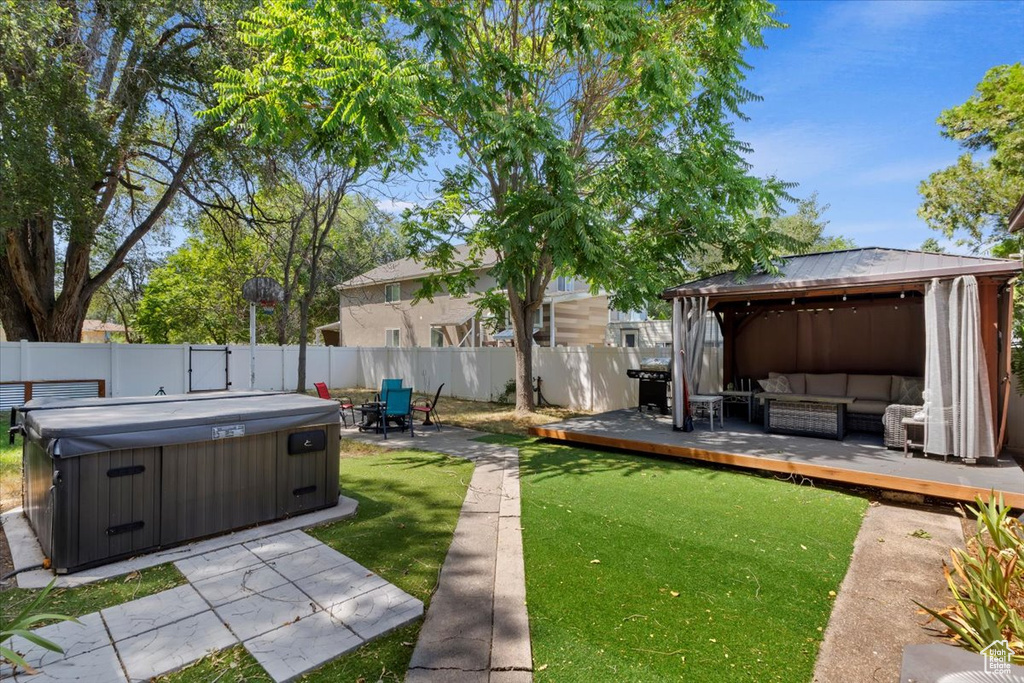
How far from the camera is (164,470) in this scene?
3.79m

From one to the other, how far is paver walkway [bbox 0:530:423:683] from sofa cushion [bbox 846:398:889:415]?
7.85m

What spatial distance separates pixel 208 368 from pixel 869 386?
16.7 metres

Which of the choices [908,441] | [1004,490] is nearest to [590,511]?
[1004,490]

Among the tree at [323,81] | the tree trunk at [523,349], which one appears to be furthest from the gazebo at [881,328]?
the tree at [323,81]

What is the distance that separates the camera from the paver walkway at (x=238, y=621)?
2436 millimetres

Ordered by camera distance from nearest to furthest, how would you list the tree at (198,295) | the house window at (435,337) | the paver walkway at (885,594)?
the paver walkway at (885,594), the tree at (198,295), the house window at (435,337)

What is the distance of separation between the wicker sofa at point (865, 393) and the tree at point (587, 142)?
8.08ft

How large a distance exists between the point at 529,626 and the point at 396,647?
30.0 inches

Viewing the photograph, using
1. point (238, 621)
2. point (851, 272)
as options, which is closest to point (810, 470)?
point (851, 272)

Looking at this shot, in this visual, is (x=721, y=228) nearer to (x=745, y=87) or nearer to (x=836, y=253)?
(x=836, y=253)

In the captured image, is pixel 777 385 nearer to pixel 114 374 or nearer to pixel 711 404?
pixel 711 404

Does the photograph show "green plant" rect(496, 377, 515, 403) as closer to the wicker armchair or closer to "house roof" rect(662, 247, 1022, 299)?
"house roof" rect(662, 247, 1022, 299)

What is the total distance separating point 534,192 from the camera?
26.0ft

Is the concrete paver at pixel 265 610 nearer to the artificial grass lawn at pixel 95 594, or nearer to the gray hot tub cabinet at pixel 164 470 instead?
the artificial grass lawn at pixel 95 594
